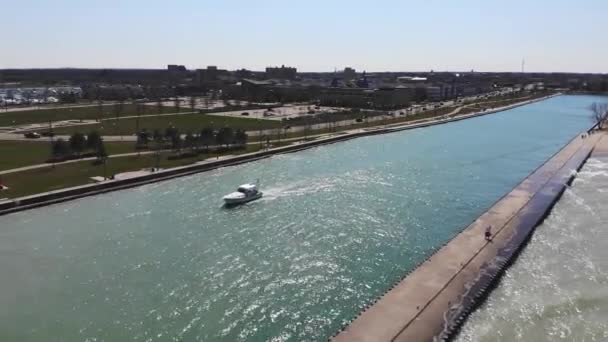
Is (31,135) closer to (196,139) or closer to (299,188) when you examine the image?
(196,139)

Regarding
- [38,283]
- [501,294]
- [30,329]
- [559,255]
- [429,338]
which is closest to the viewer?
[429,338]

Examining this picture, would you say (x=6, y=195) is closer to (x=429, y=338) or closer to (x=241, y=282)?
(x=241, y=282)

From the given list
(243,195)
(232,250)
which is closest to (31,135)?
(243,195)

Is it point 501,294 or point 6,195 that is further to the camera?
point 6,195

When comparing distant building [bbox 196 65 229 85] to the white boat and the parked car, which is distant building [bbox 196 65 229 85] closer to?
→ the parked car

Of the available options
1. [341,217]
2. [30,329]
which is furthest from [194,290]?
[341,217]

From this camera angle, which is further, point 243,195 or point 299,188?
point 299,188

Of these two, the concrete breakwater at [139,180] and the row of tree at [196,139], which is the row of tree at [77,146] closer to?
the row of tree at [196,139]
